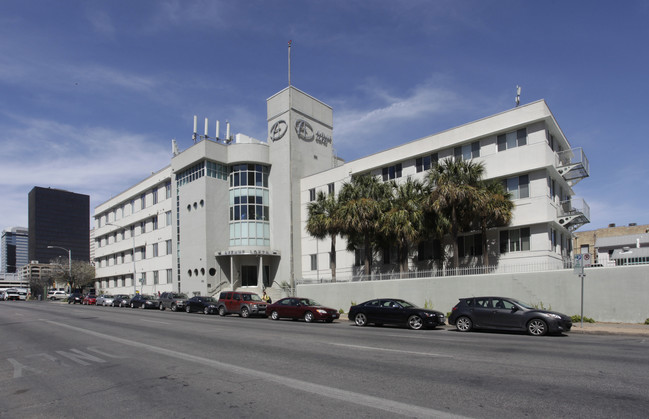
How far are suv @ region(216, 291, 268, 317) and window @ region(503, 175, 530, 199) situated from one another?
17032 mm

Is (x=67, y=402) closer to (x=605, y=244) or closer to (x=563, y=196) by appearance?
(x=563, y=196)

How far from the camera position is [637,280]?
63.9 feet

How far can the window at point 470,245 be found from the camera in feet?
Result: 96.9

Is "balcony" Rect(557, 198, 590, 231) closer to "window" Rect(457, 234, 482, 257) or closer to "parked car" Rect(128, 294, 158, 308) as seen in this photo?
"window" Rect(457, 234, 482, 257)

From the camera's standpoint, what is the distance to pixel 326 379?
8055mm

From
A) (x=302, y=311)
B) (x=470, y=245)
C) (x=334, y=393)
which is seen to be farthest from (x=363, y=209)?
(x=334, y=393)

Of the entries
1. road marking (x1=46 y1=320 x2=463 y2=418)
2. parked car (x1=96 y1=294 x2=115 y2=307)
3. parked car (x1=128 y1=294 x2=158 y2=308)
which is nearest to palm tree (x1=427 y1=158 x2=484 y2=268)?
road marking (x1=46 y1=320 x2=463 y2=418)

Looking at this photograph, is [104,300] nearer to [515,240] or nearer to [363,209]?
[363,209]

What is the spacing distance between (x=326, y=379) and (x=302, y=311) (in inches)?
675

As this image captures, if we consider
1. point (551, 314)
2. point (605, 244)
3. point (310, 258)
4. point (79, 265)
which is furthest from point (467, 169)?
point (79, 265)

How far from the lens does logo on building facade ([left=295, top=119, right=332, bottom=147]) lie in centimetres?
4481

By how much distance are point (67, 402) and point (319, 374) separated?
13.7ft

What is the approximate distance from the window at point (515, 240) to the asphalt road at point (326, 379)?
14668 mm

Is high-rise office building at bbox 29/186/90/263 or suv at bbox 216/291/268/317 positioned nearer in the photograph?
suv at bbox 216/291/268/317
